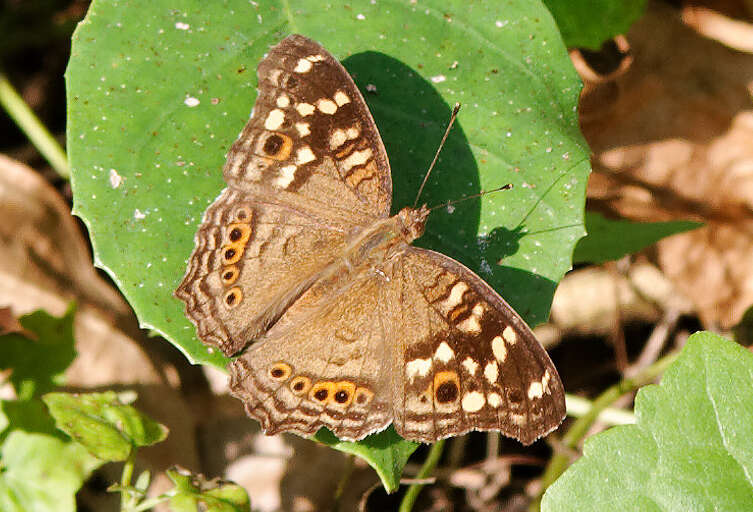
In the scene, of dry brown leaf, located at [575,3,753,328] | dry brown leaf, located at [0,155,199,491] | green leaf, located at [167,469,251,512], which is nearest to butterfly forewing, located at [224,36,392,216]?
green leaf, located at [167,469,251,512]

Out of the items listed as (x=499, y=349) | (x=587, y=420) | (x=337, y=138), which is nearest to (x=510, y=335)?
(x=499, y=349)

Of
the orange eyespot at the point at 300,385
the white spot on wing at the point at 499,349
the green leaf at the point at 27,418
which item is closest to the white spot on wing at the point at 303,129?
the orange eyespot at the point at 300,385

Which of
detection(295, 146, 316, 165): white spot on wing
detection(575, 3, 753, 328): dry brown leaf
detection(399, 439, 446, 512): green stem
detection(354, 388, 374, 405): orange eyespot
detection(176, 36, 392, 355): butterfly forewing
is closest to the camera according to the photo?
detection(354, 388, 374, 405): orange eyespot

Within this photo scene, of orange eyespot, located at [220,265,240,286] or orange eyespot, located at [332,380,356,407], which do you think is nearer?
orange eyespot, located at [332,380,356,407]

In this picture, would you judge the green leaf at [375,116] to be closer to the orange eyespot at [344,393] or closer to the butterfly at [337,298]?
the butterfly at [337,298]

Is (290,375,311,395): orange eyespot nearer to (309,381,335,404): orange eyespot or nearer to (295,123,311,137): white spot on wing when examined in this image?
(309,381,335,404): orange eyespot
